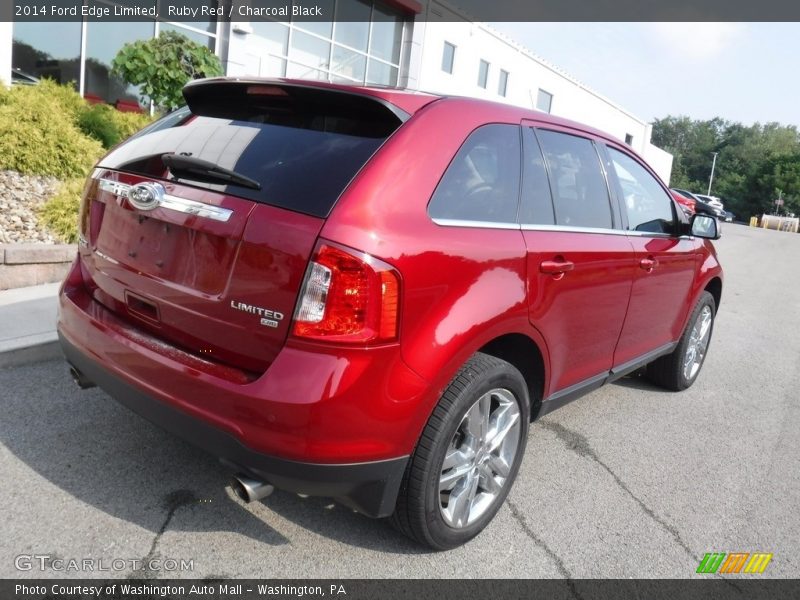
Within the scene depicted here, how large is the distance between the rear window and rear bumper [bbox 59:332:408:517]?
0.81 m

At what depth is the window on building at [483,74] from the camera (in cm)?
2606

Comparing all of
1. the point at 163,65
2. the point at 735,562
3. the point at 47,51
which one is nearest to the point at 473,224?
the point at 735,562

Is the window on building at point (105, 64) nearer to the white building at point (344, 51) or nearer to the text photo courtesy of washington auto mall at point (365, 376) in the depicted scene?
the white building at point (344, 51)

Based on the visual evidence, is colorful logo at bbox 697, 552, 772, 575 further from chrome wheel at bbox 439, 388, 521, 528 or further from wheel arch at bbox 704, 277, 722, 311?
wheel arch at bbox 704, 277, 722, 311

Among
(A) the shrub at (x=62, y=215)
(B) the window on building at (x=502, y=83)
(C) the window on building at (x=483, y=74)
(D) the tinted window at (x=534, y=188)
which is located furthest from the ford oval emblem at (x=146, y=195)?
(B) the window on building at (x=502, y=83)

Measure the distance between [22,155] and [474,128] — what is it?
17.1 ft

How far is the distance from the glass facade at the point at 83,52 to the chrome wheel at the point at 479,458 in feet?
35.9

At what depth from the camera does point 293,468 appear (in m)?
2.15

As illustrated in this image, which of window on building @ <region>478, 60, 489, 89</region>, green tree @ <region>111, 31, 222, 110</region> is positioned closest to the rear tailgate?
green tree @ <region>111, 31, 222, 110</region>

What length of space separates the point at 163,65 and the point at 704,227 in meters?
6.63

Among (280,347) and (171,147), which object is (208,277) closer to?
(280,347)

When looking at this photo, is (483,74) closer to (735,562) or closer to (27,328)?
(27,328)

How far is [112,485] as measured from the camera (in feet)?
9.39

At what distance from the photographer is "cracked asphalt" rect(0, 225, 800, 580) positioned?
253 cm
